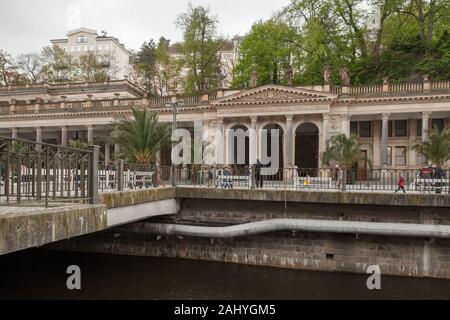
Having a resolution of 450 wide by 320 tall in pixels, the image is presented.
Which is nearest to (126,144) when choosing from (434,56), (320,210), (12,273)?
(12,273)

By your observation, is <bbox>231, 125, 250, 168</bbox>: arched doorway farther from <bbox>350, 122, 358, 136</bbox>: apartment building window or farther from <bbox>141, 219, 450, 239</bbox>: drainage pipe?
<bbox>141, 219, 450, 239</bbox>: drainage pipe

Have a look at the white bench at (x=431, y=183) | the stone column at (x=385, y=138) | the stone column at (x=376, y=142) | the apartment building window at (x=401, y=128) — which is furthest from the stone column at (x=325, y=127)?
the white bench at (x=431, y=183)

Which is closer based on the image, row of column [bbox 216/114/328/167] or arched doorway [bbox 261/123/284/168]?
row of column [bbox 216/114/328/167]

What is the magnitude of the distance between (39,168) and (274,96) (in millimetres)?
25668

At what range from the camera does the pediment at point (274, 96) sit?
29.5 metres

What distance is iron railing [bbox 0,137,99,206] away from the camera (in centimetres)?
591

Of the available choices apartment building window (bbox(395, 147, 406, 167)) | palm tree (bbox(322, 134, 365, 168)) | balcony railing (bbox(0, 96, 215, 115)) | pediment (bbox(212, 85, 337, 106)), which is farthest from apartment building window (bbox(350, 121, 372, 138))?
balcony railing (bbox(0, 96, 215, 115))

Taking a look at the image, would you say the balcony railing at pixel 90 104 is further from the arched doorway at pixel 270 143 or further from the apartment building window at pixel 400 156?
the apartment building window at pixel 400 156

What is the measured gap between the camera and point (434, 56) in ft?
110

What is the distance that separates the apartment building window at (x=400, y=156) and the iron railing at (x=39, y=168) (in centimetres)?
2925

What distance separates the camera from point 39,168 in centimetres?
625

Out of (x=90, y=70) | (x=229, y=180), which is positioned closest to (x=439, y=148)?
(x=229, y=180)

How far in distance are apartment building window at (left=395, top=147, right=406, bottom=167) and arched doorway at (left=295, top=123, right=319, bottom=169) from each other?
22.1ft
